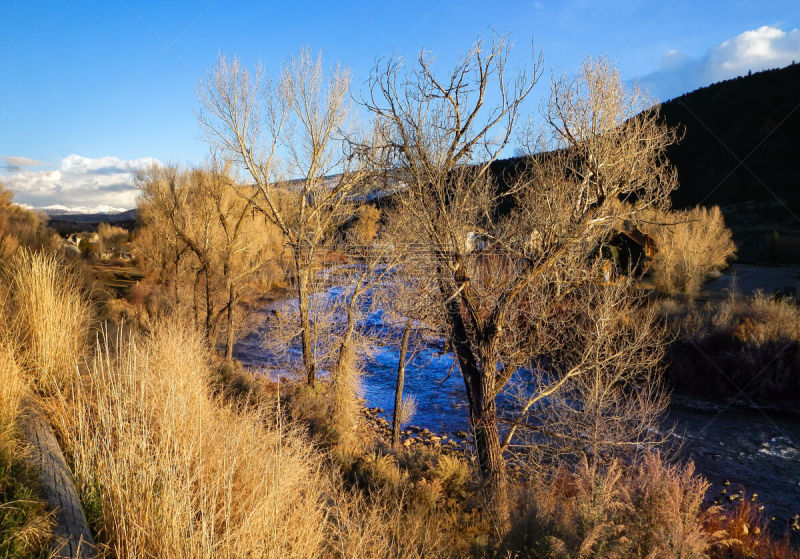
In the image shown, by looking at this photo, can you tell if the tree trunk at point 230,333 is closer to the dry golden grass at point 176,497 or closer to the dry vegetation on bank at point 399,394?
the dry vegetation on bank at point 399,394

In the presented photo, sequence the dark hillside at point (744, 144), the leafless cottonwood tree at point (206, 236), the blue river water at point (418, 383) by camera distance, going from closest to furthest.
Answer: the blue river water at point (418, 383)
the leafless cottonwood tree at point (206, 236)
the dark hillside at point (744, 144)

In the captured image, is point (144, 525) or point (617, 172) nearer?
point (144, 525)

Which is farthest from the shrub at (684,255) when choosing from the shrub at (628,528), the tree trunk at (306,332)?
the shrub at (628,528)

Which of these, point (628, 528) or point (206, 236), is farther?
point (206, 236)

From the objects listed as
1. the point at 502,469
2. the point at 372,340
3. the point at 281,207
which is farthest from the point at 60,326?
the point at 281,207

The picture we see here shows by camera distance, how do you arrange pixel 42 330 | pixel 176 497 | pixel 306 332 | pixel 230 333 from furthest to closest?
1. pixel 230 333
2. pixel 306 332
3. pixel 42 330
4. pixel 176 497

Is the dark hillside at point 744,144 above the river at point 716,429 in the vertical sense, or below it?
above

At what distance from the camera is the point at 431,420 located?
17.1 metres

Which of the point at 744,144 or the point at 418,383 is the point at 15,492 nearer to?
the point at 418,383

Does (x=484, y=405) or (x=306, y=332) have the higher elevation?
(x=484, y=405)

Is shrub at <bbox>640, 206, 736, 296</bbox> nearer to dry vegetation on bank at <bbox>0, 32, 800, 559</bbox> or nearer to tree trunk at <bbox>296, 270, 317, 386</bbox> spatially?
dry vegetation on bank at <bbox>0, 32, 800, 559</bbox>

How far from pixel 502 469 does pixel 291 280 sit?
25.6m

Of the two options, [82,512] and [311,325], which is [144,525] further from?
[311,325]

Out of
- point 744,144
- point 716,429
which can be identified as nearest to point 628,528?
point 716,429
